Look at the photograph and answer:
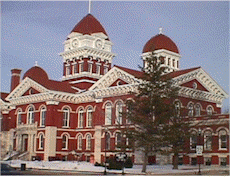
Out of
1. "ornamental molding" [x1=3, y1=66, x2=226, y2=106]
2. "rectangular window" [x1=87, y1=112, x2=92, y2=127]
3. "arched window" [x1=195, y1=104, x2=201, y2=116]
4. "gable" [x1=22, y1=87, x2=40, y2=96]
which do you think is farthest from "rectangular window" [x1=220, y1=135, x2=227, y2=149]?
"gable" [x1=22, y1=87, x2=40, y2=96]

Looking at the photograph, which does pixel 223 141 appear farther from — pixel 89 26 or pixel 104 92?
pixel 89 26

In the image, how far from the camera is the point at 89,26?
5034cm

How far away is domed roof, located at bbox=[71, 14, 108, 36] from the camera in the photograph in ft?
165

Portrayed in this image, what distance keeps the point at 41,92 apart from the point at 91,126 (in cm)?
628

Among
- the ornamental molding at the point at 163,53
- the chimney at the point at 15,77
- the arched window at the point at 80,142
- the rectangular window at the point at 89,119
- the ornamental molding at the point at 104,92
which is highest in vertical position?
the ornamental molding at the point at 163,53

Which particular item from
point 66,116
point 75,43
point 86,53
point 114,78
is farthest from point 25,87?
point 114,78

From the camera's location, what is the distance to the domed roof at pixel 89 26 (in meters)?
50.2

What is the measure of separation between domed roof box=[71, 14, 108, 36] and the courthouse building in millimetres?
121

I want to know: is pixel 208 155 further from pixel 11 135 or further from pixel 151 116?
pixel 11 135

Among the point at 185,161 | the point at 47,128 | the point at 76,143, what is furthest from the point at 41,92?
the point at 185,161

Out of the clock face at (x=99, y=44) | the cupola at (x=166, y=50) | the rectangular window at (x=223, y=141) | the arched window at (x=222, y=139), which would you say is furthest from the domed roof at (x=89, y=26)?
the rectangular window at (x=223, y=141)

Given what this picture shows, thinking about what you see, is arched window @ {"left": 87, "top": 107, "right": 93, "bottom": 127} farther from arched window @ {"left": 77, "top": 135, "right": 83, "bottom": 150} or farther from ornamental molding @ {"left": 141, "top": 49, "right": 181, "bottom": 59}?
ornamental molding @ {"left": 141, "top": 49, "right": 181, "bottom": 59}

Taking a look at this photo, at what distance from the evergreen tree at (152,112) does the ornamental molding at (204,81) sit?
817 centimetres

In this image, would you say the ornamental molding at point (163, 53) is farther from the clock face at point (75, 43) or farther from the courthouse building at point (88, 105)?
the clock face at point (75, 43)
